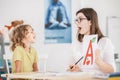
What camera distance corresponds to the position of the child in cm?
219

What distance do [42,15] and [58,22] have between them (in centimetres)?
27

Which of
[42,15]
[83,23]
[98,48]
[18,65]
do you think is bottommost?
[18,65]

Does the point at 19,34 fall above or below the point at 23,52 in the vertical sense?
above

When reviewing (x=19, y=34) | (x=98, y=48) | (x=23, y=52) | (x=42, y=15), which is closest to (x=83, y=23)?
(x=98, y=48)

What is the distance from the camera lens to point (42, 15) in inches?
149

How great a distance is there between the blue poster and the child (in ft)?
4.35

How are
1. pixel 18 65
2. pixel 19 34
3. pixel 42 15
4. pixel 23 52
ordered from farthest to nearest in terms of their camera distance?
1. pixel 42 15
2. pixel 19 34
3. pixel 23 52
4. pixel 18 65

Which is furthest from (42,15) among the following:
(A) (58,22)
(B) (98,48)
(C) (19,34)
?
(B) (98,48)

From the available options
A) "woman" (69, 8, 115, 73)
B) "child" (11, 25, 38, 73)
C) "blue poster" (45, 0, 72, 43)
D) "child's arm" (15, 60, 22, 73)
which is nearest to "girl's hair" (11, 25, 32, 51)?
"child" (11, 25, 38, 73)

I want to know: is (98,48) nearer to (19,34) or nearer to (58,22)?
(19,34)

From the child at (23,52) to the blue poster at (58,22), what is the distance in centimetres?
133

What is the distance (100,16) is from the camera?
3.96 metres

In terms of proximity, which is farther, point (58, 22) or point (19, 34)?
point (58, 22)

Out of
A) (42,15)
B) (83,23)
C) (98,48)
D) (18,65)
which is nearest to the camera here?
(98,48)
